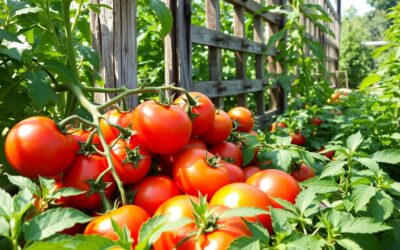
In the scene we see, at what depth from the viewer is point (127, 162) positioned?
99cm

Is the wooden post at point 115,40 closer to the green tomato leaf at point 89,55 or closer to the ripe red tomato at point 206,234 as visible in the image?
the green tomato leaf at point 89,55

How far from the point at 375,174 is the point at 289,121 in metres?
1.97

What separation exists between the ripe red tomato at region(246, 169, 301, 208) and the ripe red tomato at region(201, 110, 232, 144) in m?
0.25

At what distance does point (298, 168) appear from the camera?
1411mm

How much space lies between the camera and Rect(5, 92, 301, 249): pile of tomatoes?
2.77ft

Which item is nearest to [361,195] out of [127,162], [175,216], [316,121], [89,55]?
[175,216]

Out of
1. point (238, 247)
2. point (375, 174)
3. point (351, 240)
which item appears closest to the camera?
point (238, 247)

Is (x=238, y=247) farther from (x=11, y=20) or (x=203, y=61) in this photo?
(x=203, y=61)

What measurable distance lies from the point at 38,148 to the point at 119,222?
0.28 m

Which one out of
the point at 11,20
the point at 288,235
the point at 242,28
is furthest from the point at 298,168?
the point at 242,28

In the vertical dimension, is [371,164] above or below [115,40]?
below

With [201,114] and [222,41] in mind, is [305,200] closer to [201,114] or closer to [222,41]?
[201,114]

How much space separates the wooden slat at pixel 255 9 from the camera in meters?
3.40

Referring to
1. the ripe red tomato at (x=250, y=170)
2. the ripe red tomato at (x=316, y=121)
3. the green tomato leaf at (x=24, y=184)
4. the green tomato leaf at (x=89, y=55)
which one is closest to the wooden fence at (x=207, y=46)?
the green tomato leaf at (x=89, y=55)
